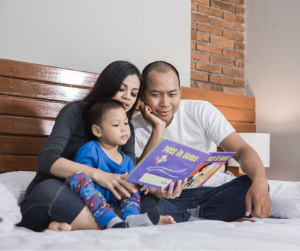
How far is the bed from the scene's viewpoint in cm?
75

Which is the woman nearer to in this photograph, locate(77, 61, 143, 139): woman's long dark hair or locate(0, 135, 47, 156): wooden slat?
locate(77, 61, 143, 139): woman's long dark hair

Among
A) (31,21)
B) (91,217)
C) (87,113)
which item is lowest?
(91,217)

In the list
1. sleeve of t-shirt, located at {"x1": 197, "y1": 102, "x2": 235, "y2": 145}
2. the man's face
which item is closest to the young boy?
the man's face

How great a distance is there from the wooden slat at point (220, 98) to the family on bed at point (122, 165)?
85cm

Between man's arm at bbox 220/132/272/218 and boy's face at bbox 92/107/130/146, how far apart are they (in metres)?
0.58

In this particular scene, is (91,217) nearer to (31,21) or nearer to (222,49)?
(31,21)

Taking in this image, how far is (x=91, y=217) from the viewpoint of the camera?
1.00 metres

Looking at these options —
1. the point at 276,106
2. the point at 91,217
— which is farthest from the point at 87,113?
the point at 276,106

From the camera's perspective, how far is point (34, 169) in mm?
2053

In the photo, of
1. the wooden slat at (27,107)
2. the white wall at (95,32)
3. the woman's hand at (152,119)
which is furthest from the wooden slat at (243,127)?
the wooden slat at (27,107)

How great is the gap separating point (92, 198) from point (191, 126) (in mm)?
933

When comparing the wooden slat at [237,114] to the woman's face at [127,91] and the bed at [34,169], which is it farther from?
the woman's face at [127,91]

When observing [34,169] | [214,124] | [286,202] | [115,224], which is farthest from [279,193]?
[34,169]

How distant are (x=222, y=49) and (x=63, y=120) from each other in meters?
2.36
